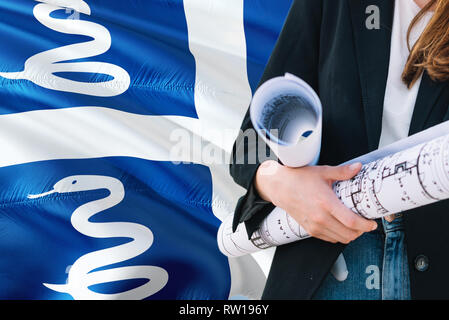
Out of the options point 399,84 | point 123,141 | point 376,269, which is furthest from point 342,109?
point 123,141

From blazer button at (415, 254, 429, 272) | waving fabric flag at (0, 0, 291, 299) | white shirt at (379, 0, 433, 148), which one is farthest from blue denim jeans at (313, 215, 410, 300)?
waving fabric flag at (0, 0, 291, 299)

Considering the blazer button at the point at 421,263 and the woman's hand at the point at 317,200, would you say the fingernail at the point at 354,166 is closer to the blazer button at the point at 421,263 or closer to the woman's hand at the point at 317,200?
the woman's hand at the point at 317,200

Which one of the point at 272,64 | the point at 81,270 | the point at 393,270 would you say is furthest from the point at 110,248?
the point at 393,270

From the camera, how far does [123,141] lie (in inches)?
64.7

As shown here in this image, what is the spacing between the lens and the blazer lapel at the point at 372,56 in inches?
30.0

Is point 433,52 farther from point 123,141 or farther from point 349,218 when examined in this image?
point 123,141

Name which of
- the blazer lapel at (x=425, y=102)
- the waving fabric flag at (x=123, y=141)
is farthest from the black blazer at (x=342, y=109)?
the waving fabric flag at (x=123, y=141)

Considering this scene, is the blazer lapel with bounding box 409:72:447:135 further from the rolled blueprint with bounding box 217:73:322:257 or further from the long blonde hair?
the rolled blueprint with bounding box 217:73:322:257

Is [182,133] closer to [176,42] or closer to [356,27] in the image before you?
[176,42]

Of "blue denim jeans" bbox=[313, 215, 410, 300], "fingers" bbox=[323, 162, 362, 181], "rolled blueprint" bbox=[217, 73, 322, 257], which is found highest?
"rolled blueprint" bbox=[217, 73, 322, 257]

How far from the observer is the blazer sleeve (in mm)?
854

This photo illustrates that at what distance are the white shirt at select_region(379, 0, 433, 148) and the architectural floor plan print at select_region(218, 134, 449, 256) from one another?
0.09m

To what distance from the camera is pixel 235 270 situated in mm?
1669

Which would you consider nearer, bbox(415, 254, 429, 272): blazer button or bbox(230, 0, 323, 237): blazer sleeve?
bbox(415, 254, 429, 272): blazer button
